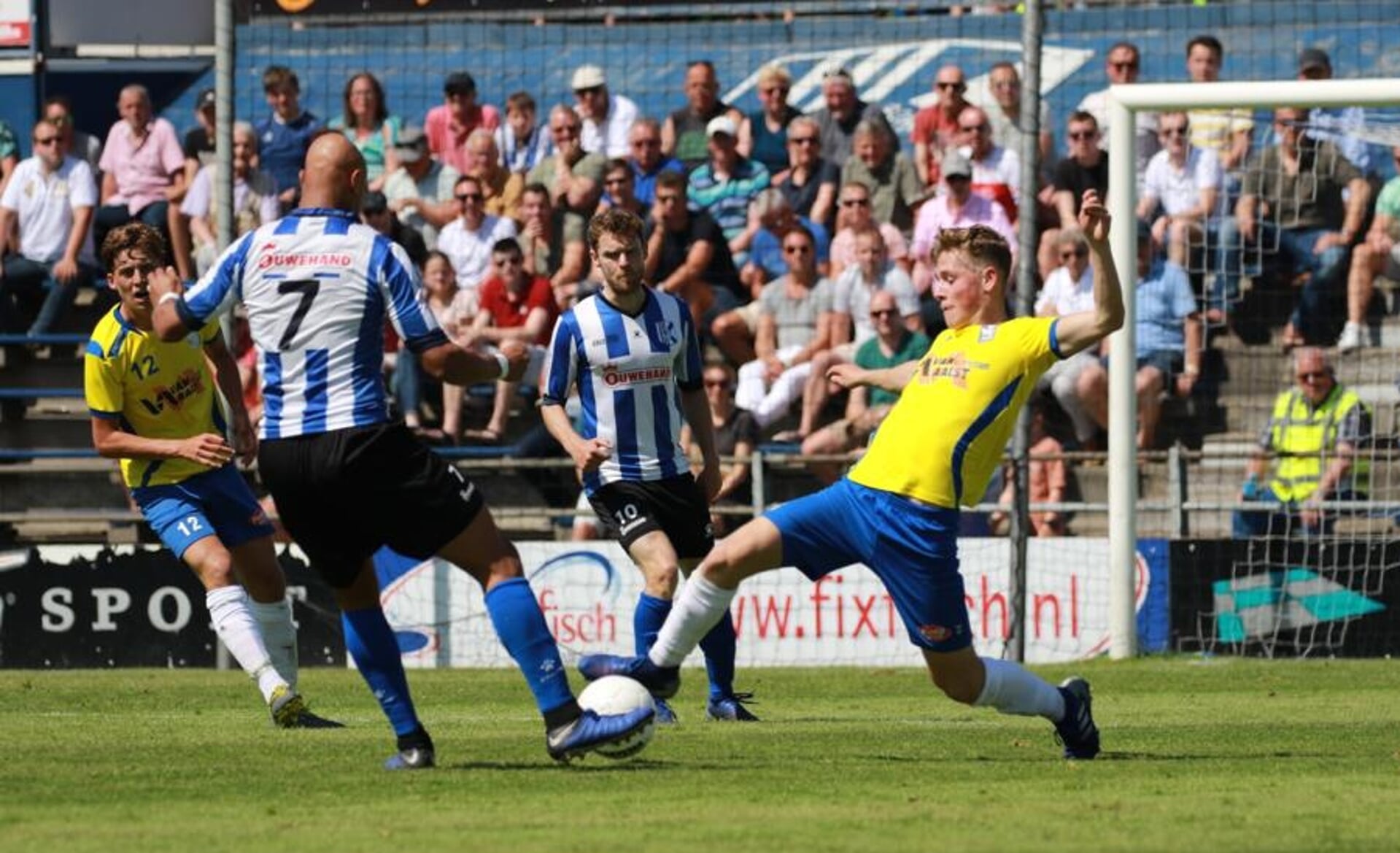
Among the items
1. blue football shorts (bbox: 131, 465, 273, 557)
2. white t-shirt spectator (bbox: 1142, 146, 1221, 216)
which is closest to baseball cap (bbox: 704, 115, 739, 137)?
white t-shirt spectator (bbox: 1142, 146, 1221, 216)

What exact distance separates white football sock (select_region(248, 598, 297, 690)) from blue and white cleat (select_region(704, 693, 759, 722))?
210cm

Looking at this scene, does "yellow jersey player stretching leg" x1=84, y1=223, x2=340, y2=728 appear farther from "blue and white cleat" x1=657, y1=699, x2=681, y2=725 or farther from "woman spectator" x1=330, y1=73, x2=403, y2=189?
"woman spectator" x1=330, y1=73, x2=403, y2=189

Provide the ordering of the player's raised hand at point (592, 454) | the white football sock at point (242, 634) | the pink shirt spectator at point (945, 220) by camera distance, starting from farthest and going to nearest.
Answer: the pink shirt spectator at point (945, 220) < the white football sock at point (242, 634) < the player's raised hand at point (592, 454)

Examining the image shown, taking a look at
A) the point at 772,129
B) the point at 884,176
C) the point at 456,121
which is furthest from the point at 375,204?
the point at 884,176

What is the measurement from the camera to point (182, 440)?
11.5 metres

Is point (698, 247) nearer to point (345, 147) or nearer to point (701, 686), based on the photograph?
point (701, 686)

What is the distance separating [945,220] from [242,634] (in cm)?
946

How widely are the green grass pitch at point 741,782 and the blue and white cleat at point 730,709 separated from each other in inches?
6.9

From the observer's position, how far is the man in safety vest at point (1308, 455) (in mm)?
17047

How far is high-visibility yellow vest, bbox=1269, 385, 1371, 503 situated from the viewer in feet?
56.4

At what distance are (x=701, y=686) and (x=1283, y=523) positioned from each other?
4796mm

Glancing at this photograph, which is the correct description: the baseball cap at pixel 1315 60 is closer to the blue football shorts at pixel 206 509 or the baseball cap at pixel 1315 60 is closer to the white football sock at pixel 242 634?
the blue football shorts at pixel 206 509

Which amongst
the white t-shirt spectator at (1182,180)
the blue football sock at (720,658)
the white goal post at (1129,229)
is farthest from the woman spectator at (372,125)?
the blue football sock at (720,658)

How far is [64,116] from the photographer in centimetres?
2122
